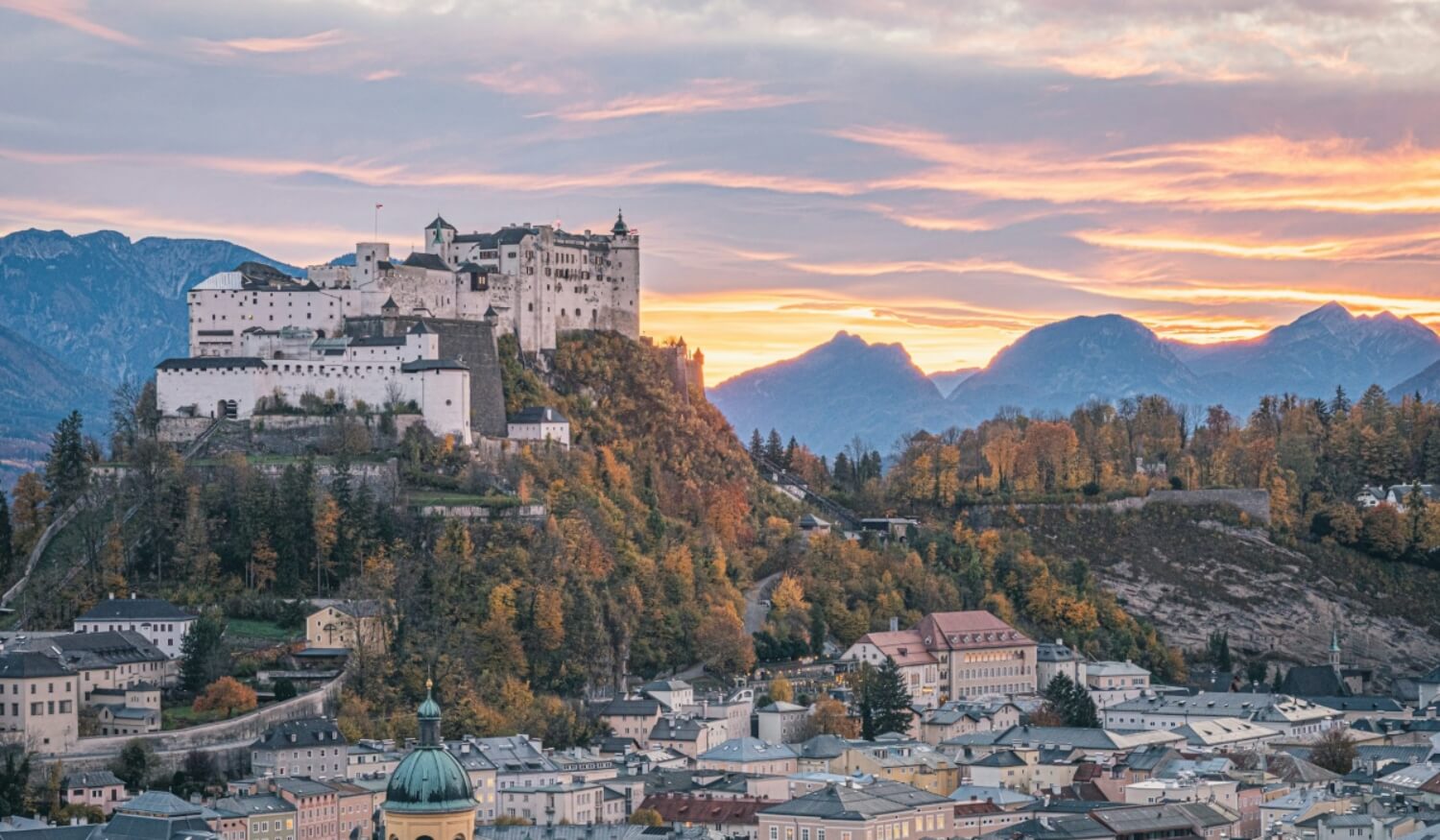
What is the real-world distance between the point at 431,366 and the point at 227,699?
22424mm

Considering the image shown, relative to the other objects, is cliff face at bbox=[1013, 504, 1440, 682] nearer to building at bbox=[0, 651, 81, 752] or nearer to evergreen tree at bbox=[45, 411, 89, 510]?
evergreen tree at bbox=[45, 411, 89, 510]

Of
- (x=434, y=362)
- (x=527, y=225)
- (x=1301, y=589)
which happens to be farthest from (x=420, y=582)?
(x=1301, y=589)

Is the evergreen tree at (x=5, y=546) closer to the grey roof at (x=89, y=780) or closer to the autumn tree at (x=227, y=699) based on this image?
the autumn tree at (x=227, y=699)

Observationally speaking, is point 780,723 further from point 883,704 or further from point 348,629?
point 348,629

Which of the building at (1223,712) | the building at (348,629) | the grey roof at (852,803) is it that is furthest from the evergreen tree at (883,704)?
the building at (348,629)

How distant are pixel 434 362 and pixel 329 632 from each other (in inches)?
633

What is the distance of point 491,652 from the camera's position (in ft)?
291

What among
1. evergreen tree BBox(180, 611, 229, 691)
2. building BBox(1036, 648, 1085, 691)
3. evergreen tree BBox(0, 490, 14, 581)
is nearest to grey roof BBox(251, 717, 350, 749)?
evergreen tree BBox(180, 611, 229, 691)

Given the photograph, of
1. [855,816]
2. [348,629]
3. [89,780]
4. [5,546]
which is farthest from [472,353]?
[89,780]

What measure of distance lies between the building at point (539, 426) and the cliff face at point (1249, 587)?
101 ft

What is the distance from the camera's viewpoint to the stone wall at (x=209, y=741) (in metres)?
75.4

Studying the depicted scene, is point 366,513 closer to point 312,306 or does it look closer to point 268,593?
point 268,593

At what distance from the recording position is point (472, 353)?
104250mm

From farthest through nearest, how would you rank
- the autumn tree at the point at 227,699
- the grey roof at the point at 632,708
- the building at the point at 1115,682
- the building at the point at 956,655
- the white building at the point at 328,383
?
1. the building at the point at 1115,682
2. the building at the point at 956,655
3. the white building at the point at 328,383
4. the grey roof at the point at 632,708
5. the autumn tree at the point at 227,699
